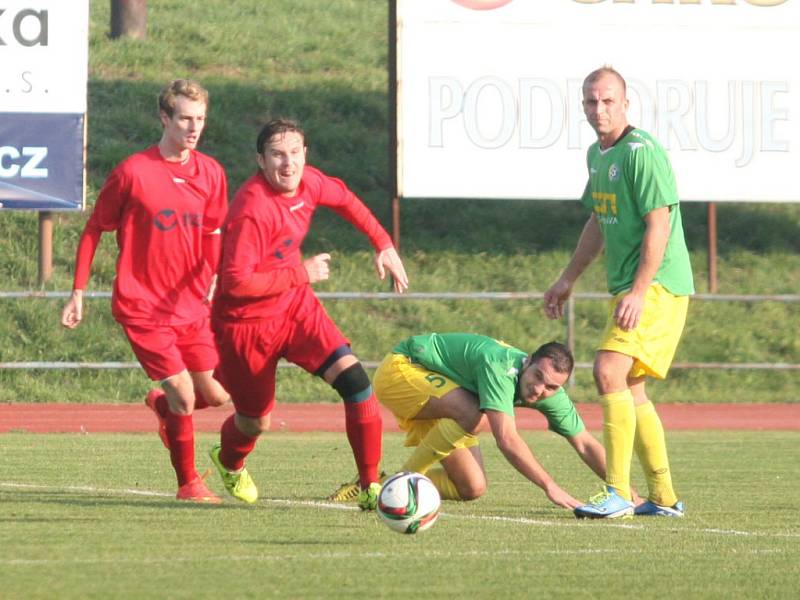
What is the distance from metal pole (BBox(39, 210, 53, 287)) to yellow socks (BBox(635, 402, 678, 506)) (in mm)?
11628

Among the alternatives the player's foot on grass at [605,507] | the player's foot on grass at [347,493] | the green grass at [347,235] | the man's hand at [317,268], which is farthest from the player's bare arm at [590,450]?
the green grass at [347,235]

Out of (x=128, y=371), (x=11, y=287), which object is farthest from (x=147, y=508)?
(x=11, y=287)

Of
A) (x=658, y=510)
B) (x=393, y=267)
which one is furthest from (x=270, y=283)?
(x=658, y=510)

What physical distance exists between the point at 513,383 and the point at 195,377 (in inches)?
70.6

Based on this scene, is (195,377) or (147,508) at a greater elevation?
(195,377)

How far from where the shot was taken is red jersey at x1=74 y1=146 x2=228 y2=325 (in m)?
7.82

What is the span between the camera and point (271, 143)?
734 centimetres

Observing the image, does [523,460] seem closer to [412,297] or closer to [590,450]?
[590,450]

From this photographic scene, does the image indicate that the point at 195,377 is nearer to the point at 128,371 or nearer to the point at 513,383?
the point at 513,383

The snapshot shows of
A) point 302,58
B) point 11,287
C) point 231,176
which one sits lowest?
point 11,287

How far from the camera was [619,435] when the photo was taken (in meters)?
7.39

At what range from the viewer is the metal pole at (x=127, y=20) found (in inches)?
987

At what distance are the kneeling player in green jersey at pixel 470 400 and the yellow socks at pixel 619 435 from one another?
0.71ft

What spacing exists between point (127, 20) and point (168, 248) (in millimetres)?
18175
